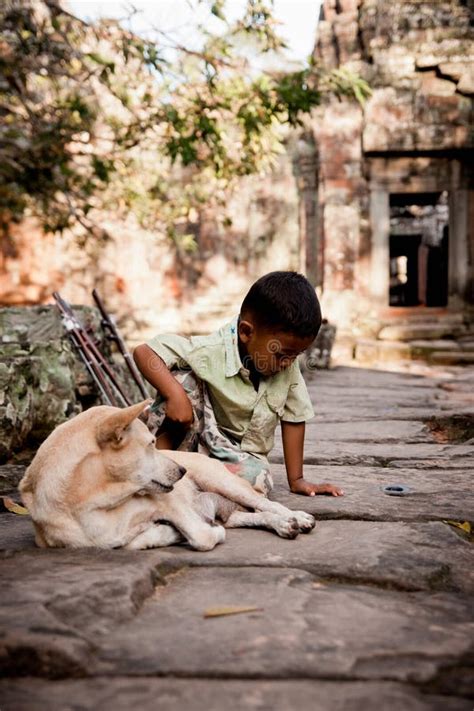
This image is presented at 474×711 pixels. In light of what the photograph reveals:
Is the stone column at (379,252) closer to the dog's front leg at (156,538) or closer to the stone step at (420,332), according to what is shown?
the stone step at (420,332)

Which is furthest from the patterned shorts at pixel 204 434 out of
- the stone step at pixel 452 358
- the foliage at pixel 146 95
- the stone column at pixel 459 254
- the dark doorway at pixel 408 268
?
the dark doorway at pixel 408 268

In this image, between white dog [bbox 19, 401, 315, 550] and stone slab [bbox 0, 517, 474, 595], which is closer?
stone slab [bbox 0, 517, 474, 595]

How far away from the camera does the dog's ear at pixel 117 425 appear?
2.32 metres

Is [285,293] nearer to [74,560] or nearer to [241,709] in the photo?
[74,560]

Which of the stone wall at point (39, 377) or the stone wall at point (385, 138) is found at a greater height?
the stone wall at point (385, 138)

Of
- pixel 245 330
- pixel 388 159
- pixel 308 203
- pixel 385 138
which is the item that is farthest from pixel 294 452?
pixel 308 203

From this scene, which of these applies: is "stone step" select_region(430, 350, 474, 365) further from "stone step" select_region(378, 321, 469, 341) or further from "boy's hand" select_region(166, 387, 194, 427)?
"boy's hand" select_region(166, 387, 194, 427)

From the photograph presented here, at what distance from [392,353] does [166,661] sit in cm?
1020

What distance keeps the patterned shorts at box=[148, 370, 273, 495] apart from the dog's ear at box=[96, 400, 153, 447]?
2.73 feet

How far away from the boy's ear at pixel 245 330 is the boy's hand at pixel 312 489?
0.68 m

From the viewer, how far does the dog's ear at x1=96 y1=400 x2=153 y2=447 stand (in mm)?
2318

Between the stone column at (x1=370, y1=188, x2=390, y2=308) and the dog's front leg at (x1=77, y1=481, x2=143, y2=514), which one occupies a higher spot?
the stone column at (x1=370, y1=188, x2=390, y2=308)

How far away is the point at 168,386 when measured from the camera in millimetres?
3127

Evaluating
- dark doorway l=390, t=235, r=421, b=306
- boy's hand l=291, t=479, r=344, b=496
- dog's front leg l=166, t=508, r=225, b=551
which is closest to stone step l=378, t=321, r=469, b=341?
dark doorway l=390, t=235, r=421, b=306
